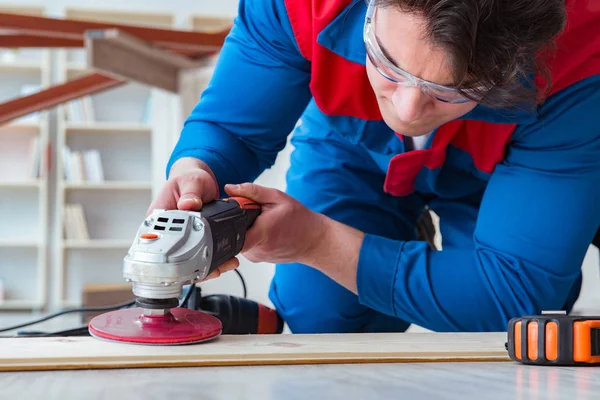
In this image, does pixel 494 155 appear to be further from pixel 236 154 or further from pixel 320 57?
pixel 236 154

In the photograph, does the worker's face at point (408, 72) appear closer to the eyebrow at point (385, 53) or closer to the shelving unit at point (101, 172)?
the eyebrow at point (385, 53)

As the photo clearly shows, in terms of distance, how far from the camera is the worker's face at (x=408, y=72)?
88 cm

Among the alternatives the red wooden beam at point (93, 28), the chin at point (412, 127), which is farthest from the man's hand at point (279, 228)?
the red wooden beam at point (93, 28)

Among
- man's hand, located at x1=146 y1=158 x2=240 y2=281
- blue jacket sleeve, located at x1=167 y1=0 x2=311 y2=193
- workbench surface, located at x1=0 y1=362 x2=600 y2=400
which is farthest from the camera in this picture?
blue jacket sleeve, located at x1=167 y1=0 x2=311 y2=193

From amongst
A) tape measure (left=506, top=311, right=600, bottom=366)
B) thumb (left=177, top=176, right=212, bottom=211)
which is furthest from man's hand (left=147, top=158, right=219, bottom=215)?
tape measure (left=506, top=311, right=600, bottom=366)

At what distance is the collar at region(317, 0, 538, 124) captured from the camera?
1111 millimetres

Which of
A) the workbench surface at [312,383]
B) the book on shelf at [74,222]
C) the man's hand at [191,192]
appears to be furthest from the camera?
the book on shelf at [74,222]

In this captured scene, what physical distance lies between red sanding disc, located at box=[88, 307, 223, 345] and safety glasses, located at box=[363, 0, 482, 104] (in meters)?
0.45

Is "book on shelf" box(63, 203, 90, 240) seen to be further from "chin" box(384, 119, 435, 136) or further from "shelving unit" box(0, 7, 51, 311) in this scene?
"chin" box(384, 119, 435, 136)

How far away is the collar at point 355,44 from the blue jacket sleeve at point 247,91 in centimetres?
14

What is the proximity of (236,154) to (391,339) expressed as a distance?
0.48 meters

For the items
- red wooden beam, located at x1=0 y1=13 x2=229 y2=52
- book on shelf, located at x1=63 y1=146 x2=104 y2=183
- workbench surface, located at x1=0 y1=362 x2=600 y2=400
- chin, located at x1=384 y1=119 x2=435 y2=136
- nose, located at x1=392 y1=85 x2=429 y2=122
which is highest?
red wooden beam, located at x1=0 y1=13 x2=229 y2=52

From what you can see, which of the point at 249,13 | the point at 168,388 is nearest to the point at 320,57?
the point at 249,13

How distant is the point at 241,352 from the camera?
0.89 metres
